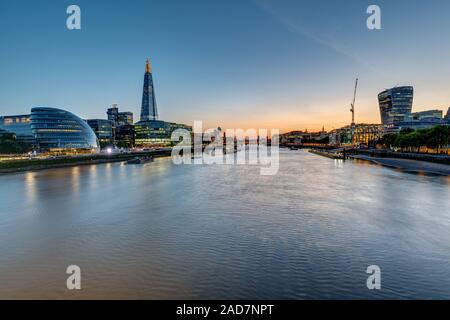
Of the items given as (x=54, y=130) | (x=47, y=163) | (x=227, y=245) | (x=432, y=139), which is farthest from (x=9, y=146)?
(x=432, y=139)

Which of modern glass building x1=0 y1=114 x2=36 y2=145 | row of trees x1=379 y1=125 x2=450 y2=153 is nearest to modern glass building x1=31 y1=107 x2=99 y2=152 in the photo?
modern glass building x1=0 y1=114 x2=36 y2=145

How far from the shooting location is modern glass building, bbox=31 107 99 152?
123 metres

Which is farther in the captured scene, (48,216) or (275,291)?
(48,216)

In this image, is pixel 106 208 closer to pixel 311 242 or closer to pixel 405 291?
→ pixel 311 242

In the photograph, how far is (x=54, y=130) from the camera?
124m

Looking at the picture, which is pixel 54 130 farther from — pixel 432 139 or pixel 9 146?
pixel 432 139

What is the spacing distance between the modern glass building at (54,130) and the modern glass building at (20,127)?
732 cm

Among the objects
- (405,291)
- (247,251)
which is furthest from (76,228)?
(405,291)

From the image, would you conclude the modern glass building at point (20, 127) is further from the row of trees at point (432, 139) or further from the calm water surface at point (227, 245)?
the row of trees at point (432, 139)

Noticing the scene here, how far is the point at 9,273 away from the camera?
12.4 m

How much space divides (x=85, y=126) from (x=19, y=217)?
4840 inches

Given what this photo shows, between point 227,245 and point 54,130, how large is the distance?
132m

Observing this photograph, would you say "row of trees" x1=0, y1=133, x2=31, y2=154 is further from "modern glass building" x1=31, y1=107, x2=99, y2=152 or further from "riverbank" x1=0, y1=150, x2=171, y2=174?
"modern glass building" x1=31, y1=107, x2=99, y2=152

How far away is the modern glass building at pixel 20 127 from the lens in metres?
129
